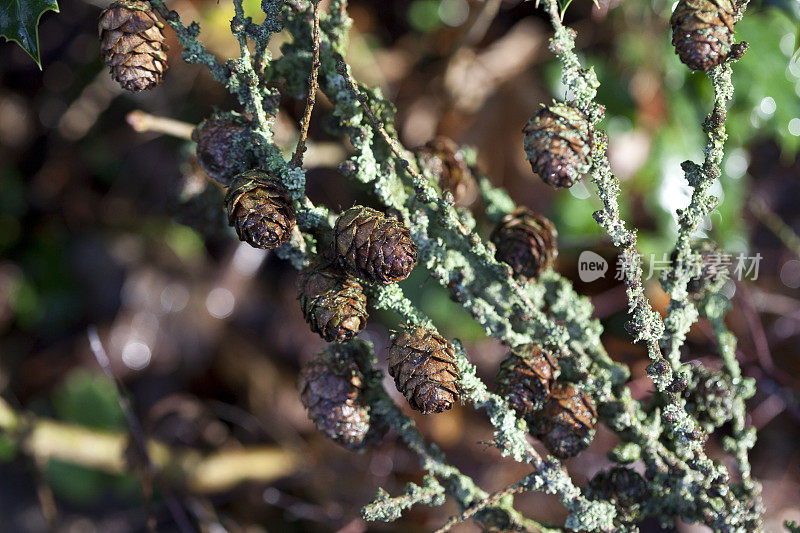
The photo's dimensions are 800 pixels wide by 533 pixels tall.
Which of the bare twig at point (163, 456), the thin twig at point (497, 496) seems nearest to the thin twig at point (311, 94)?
the thin twig at point (497, 496)

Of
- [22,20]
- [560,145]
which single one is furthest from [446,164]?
[22,20]

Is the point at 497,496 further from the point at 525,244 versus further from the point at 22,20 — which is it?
the point at 22,20

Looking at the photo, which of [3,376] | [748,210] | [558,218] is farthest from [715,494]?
[3,376]

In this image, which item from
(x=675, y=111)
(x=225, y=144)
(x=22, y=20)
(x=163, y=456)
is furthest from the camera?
(x=675, y=111)

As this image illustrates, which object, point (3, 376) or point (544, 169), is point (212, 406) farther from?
point (544, 169)

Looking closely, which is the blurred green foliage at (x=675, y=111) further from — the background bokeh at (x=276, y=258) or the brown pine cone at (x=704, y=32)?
the brown pine cone at (x=704, y=32)

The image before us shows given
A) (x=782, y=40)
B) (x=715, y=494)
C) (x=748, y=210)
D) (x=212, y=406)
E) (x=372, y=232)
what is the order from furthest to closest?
(x=748, y=210), (x=212, y=406), (x=782, y=40), (x=715, y=494), (x=372, y=232)
